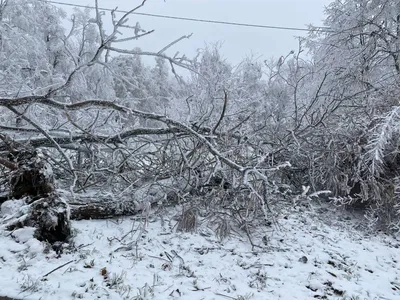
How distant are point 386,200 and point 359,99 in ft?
6.12

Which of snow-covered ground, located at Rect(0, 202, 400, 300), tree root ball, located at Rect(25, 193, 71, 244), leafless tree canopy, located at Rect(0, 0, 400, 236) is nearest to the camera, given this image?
snow-covered ground, located at Rect(0, 202, 400, 300)

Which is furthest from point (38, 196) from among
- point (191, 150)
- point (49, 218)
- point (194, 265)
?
point (191, 150)

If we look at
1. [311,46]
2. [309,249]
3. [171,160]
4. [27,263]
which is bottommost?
[309,249]

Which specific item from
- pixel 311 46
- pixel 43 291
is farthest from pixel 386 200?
pixel 311 46

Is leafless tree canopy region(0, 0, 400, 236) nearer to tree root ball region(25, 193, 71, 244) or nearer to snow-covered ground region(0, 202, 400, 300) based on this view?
tree root ball region(25, 193, 71, 244)

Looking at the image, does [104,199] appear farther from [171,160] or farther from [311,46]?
[311,46]

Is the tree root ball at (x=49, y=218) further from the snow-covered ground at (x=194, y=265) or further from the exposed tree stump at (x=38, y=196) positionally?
the snow-covered ground at (x=194, y=265)

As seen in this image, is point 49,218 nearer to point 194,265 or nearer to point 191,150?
point 194,265

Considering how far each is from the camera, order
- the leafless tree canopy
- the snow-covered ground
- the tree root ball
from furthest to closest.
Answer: the leafless tree canopy
the tree root ball
the snow-covered ground

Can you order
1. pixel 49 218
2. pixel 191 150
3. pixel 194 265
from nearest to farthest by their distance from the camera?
1. pixel 49 218
2. pixel 194 265
3. pixel 191 150

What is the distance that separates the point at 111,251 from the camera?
3090mm

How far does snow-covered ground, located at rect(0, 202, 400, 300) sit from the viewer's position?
98.1 inches

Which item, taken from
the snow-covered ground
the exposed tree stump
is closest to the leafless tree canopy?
the exposed tree stump

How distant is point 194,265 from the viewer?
3.05 metres
